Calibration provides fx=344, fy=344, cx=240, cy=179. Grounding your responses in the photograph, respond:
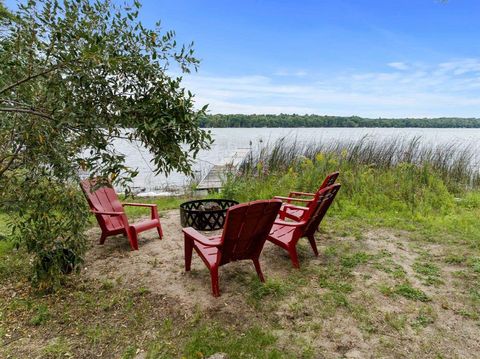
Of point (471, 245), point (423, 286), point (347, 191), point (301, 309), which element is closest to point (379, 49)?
point (347, 191)

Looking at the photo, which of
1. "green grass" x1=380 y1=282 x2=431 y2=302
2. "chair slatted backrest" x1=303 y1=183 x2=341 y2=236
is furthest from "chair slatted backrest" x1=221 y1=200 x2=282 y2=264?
"green grass" x1=380 y1=282 x2=431 y2=302

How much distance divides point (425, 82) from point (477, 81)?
138 centimetres

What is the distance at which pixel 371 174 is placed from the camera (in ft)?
22.6

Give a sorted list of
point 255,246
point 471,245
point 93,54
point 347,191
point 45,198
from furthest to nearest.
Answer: point 347,191 < point 471,245 < point 255,246 < point 45,198 < point 93,54

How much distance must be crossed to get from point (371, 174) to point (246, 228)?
4828 mm

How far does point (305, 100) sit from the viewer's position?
53.9ft

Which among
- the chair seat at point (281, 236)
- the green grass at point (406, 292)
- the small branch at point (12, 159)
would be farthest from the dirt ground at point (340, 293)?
the small branch at point (12, 159)

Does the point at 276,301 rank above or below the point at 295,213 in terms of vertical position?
below

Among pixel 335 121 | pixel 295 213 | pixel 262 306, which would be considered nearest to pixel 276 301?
pixel 262 306

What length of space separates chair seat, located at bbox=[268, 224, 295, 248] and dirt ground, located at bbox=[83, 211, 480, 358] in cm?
24

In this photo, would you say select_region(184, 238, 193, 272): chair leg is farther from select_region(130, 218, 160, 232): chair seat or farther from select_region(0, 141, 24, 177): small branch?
select_region(0, 141, 24, 177): small branch

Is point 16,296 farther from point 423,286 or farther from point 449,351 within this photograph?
point 423,286

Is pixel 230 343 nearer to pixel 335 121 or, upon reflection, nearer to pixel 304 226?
pixel 304 226

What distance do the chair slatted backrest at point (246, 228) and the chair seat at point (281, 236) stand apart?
455 mm
